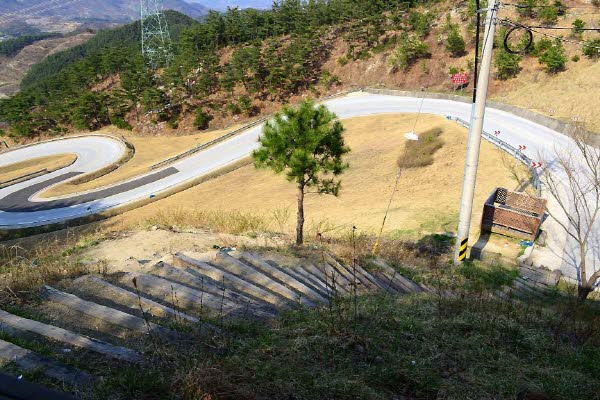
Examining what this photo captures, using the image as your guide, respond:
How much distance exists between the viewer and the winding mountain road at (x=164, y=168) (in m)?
26.8

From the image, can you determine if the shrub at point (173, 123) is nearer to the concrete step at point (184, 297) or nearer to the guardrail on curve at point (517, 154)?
the guardrail on curve at point (517, 154)

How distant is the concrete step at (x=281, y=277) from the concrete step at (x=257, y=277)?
0.11 m

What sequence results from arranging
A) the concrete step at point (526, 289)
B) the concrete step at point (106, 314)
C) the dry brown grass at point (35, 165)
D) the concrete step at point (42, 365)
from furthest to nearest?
1. the dry brown grass at point (35, 165)
2. the concrete step at point (526, 289)
3. the concrete step at point (106, 314)
4. the concrete step at point (42, 365)

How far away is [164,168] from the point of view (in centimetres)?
3456

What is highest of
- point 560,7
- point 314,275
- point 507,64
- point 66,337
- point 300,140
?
point 560,7

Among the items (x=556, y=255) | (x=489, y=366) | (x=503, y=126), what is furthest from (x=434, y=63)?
(x=489, y=366)

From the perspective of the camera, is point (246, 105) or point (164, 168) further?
point (246, 105)

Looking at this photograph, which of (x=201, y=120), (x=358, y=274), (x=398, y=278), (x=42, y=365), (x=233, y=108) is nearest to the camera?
(x=42, y=365)

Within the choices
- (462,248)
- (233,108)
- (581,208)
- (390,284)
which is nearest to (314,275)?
(390,284)

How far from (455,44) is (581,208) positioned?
1253 inches

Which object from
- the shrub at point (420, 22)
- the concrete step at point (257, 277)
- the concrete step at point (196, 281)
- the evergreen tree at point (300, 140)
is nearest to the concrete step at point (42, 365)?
the concrete step at point (196, 281)

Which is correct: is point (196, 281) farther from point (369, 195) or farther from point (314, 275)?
point (369, 195)

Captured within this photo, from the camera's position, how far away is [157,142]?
152 ft

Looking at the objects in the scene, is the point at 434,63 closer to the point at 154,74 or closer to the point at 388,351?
the point at 154,74
